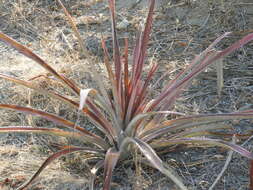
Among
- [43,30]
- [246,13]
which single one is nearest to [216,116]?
[246,13]

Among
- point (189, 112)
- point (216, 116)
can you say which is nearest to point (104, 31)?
point (189, 112)

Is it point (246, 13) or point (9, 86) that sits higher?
point (246, 13)

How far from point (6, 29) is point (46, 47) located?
0.58 metres

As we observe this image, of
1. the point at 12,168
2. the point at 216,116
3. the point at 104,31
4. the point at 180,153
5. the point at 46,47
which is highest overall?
the point at 104,31

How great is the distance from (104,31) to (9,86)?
38.2 inches

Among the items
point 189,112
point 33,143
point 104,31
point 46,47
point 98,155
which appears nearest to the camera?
point 98,155

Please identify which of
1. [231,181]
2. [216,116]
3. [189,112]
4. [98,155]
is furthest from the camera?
[189,112]

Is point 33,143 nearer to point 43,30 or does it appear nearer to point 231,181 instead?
point 231,181

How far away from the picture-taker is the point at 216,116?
1.55 m

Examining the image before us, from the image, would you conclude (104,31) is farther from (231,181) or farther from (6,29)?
(231,181)

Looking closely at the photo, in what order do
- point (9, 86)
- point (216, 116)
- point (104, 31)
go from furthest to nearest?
point (104, 31) < point (9, 86) < point (216, 116)

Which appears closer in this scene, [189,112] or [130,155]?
[130,155]

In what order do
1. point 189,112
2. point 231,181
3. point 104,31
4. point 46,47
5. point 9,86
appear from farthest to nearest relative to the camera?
point 104,31 < point 46,47 < point 9,86 < point 189,112 < point 231,181

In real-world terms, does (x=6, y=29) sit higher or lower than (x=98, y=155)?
higher
